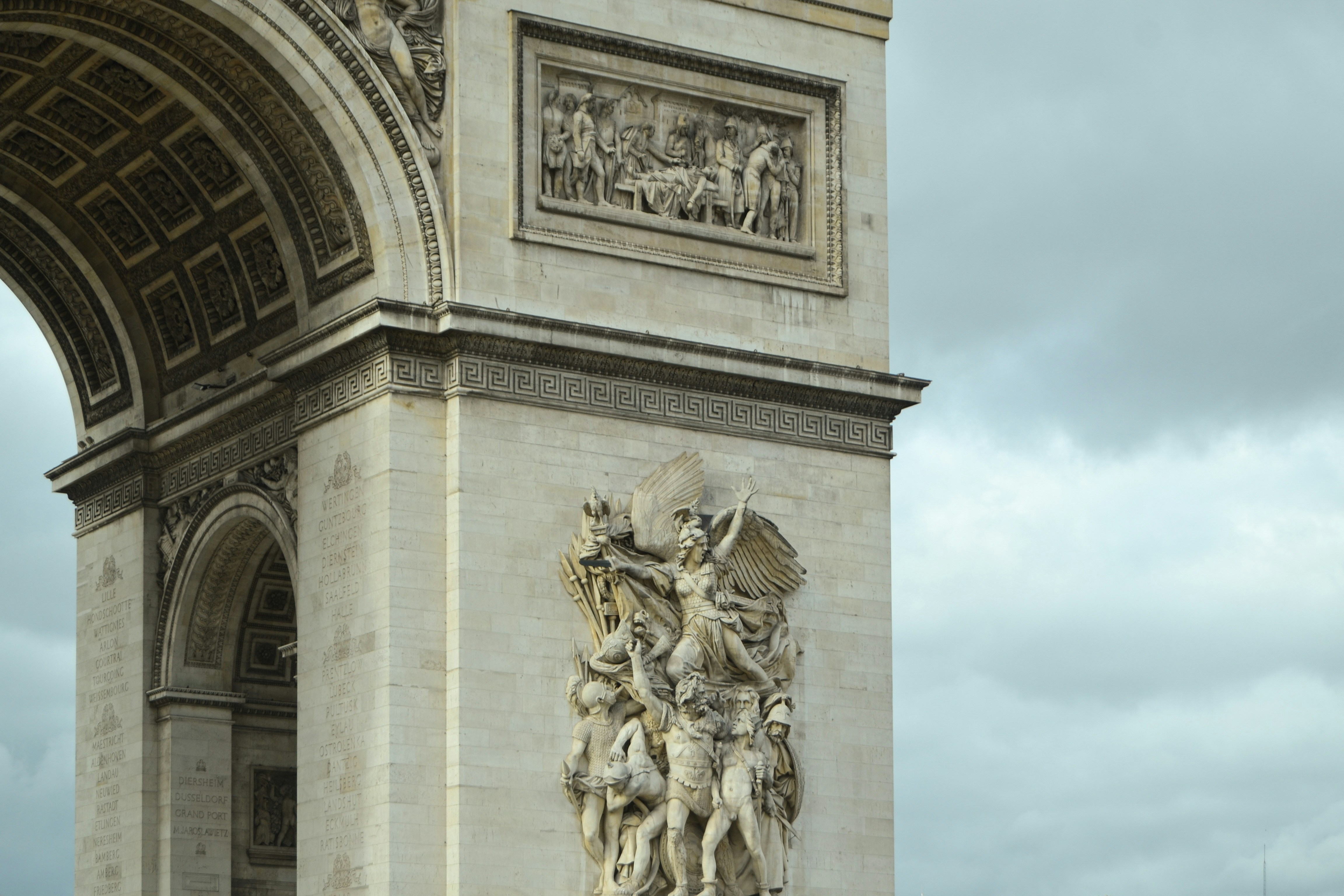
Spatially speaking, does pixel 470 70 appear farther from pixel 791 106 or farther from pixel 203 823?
pixel 203 823

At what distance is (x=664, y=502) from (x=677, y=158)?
4.34m

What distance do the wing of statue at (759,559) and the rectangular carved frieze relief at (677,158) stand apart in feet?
10.0

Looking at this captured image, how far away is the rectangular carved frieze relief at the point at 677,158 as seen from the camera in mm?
29688

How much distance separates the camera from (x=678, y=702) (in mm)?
28578

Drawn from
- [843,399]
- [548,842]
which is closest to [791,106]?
[843,399]

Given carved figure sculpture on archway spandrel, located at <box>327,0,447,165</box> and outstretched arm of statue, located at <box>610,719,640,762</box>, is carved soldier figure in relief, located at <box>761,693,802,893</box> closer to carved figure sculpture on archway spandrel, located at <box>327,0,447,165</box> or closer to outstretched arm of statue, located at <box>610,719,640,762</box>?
outstretched arm of statue, located at <box>610,719,640,762</box>

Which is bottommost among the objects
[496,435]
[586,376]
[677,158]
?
[496,435]

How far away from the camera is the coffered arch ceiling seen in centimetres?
2869

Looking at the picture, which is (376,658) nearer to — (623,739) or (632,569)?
(623,739)

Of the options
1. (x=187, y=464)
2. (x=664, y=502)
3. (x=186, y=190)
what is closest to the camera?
(x=664, y=502)

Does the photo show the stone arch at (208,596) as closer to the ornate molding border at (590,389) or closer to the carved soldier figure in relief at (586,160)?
the ornate molding border at (590,389)

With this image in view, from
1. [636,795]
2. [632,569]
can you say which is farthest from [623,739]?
[632,569]

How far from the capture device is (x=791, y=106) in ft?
103

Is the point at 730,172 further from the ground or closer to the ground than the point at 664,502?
further from the ground
